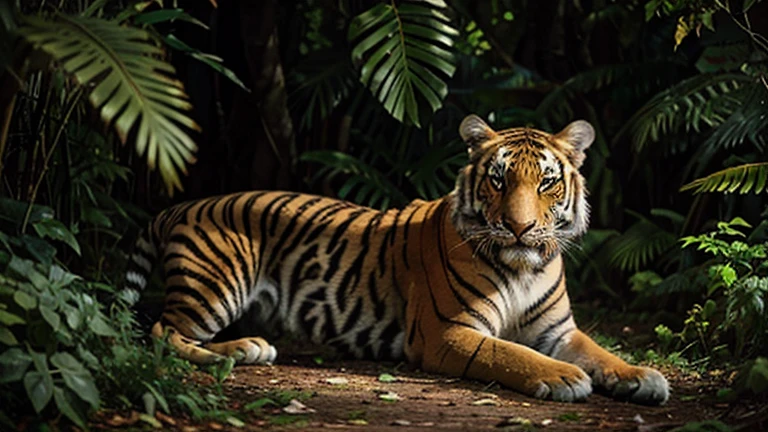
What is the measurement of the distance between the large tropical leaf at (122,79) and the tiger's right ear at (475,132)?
6.15ft

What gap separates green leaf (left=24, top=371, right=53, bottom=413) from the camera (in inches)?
131

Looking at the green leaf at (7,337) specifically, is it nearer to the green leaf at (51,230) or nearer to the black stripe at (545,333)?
the green leaf at (51,230)

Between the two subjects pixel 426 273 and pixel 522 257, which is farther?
pixel 426 273

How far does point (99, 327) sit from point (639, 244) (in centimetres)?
438

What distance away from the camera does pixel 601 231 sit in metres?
7.90

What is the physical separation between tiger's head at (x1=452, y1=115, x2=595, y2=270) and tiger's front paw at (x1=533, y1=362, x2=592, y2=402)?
632mm

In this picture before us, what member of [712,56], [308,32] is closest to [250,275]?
[308,32]

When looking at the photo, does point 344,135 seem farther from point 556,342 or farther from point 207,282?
point 556,342

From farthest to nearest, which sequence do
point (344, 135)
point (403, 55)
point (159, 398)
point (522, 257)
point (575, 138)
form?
point (344, 135) → point (403, 55) → point (575, 138) → point (522, 257) → point (159, 398)

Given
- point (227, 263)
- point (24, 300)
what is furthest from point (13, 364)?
point (227, 263)

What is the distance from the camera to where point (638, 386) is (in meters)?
4.43

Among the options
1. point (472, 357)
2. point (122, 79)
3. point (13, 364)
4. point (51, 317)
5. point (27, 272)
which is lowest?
point (472, 357)

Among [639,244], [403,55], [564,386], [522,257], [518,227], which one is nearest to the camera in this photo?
[564,386]

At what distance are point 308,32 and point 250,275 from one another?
2.85 metres
